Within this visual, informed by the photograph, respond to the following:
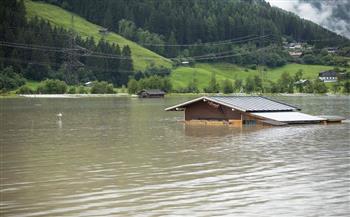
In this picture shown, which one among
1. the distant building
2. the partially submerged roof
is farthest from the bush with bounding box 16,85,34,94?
the partially submerged roof

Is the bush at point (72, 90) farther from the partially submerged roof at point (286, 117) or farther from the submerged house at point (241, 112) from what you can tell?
the partially submerged roof at point (286, 117)

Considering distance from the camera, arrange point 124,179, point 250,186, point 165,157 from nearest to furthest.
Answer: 1. point 250,186
2. point 124,179
3. point 165,157

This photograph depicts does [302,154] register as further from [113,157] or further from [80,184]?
[80,184]

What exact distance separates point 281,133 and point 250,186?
2129 centimetres

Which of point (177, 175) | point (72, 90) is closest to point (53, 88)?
point (72, 90)

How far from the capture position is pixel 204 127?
48469 millimetres

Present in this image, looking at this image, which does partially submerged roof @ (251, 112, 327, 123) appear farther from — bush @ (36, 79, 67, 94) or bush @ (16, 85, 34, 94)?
bush @ (36, 79, 67, 94)

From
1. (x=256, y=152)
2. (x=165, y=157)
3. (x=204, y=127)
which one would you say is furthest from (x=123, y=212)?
(x=204, y=127)

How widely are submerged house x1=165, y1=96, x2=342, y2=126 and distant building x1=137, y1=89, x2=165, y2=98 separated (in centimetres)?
12918

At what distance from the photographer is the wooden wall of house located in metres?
50.9

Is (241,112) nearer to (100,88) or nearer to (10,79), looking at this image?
(10,79)

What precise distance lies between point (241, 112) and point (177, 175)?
88.8ft

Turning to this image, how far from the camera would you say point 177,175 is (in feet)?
77.0

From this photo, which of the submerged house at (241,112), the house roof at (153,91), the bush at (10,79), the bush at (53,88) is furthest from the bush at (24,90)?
the submerged house at (241,112)
